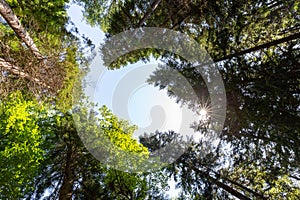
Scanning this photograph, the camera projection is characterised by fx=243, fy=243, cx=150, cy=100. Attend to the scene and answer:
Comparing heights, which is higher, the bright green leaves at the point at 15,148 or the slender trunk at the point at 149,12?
the slender trunk at the point at 149,12

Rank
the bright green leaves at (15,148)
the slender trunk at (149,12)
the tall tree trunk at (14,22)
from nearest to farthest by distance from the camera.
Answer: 1. the tall tree trunk at (14,22)
2. the bright green leaves at (15,148)
3. the slender trunk at (149,12)

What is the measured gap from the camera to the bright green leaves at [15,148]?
9.50m

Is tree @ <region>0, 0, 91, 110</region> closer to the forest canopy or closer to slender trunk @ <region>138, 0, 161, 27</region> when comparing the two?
the forest canopy

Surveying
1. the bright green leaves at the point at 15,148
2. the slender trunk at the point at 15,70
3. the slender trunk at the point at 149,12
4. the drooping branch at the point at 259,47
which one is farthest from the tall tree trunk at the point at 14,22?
the drooping branch at the point at 259,47

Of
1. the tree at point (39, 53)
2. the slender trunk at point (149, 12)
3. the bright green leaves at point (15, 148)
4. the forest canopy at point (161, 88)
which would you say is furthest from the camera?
the slender trunk at point (149, 12)

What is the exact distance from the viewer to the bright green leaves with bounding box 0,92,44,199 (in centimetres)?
950

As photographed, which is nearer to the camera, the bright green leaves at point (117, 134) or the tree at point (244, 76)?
the tree at point (244, 76)

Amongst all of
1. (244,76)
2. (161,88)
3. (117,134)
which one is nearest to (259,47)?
(244,76)

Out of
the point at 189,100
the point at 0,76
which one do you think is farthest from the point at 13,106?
the point at 189,100

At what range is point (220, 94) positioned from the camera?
10109 millimetres

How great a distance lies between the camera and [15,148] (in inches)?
380

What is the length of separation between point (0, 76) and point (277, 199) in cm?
1123

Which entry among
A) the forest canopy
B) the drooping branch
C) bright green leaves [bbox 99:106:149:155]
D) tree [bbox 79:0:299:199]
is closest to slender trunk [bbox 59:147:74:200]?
the forest canopy

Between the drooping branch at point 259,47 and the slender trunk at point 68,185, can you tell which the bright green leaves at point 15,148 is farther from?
the drooping branch at point 259,47
